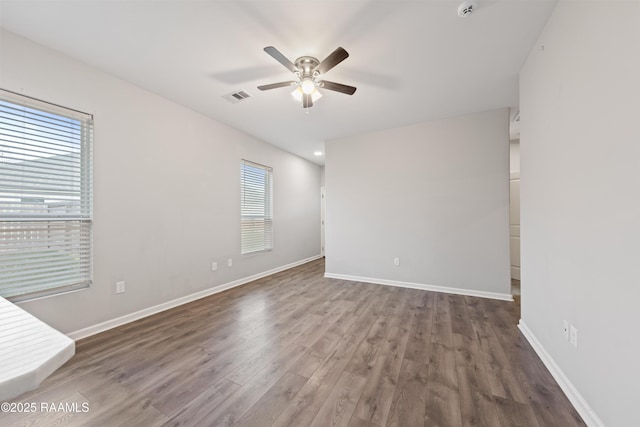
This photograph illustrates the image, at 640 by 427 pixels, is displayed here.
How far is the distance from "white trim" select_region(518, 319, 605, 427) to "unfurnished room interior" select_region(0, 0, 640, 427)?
0.7 inches

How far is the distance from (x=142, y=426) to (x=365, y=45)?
10.2 ft

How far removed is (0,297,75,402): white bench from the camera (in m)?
0.48

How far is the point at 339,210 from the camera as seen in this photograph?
4.61 meters

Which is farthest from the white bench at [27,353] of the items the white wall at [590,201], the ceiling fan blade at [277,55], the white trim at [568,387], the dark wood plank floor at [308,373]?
the white trim at [568,387]

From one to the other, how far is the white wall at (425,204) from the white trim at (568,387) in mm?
1447

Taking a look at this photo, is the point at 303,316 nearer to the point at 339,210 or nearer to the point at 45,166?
the point at 339,210

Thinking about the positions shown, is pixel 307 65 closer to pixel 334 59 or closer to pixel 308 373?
pixel 334 59

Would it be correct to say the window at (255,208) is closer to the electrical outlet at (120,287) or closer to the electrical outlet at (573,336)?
the electrical outlet at (120,287)

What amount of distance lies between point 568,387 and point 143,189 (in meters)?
4.12

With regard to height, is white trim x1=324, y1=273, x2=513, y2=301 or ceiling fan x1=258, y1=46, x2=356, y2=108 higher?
ceiling fan x1=258, y1=46, x2=356, y2=108

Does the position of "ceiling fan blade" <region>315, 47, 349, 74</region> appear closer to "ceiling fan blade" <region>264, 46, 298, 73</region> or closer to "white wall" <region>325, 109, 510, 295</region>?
"ceiling fan blade" <region>264, 46, 298, 73</region>

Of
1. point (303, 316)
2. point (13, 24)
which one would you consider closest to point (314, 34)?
point (13, 24)

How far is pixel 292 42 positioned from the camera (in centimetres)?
208

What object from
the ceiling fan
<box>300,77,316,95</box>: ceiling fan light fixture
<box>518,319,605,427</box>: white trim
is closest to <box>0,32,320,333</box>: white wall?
the ceiling fan
